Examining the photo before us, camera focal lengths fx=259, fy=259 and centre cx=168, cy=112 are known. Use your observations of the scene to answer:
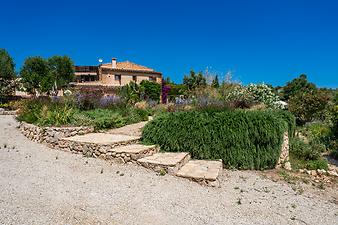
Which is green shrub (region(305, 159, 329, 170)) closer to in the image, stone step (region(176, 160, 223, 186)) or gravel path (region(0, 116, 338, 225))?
gravel path (region(0, 116, 338, 225))

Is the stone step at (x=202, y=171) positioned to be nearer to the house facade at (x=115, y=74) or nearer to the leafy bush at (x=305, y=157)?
the leafy bush at (x=305, y=157)

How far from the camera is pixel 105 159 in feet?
20.4

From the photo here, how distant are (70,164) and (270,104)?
28.6ft

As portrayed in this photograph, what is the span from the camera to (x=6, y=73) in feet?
81.8

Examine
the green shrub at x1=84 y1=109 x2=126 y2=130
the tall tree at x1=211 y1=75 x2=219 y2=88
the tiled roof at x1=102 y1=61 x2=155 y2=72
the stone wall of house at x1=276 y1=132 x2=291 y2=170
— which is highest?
the tiled roof at x1=102 y1=61 x2=155 y2=72

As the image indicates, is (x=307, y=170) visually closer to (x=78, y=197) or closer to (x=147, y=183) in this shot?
(x=147, y=183)

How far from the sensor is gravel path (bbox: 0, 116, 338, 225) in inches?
139

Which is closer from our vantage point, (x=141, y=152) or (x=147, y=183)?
(x=147, y=183)

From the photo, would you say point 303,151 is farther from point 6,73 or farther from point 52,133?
point 6,73

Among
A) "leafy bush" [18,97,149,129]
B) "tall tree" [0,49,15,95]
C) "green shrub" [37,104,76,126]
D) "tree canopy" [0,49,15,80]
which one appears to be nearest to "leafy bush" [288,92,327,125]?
"leafy bush" [18,97,149,129]

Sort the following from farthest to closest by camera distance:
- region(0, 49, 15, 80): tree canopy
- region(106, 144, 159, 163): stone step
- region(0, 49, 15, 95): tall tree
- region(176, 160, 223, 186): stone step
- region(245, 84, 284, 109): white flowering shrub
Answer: region(0, 49, 15, 80): tree canopy
region(0, 49, 15, 95): tall tree
region(245, 84, 284, 109): white flowering shrub
region(106, 144, 159, 163): stone step
region(176, 160, 223, 186): stone step

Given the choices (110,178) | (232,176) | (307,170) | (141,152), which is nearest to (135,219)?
(110,178)

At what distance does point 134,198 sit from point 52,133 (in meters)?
4.55

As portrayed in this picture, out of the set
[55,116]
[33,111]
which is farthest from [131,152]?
[33,111]
